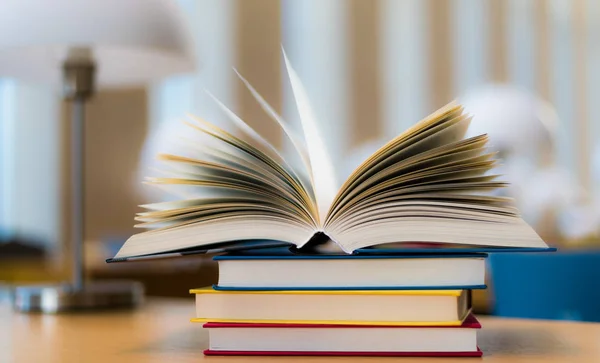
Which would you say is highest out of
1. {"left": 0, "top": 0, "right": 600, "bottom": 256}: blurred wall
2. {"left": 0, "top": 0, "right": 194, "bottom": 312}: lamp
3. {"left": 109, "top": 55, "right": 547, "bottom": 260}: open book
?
{"left": 0, "top": 0, "right": 600, "bottom": 256}: blurred wall

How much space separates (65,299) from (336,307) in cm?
74

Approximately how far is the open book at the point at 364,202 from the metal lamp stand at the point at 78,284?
616mm

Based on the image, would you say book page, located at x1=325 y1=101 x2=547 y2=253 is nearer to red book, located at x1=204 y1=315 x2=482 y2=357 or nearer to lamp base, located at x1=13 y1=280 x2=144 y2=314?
red book, located at x1=204 y1=315 x2=482 y2=357

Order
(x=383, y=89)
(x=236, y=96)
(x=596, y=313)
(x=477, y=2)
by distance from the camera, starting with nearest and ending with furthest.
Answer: (x=596, y=313), (x=236, y=96), (x=383, y=89), (x=477, y=2)

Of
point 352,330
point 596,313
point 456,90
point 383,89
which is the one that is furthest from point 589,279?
point 456,90

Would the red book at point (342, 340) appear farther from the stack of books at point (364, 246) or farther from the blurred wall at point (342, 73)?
the blurred wall at point (342, 73)

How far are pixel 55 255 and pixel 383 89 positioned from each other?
4.07 m

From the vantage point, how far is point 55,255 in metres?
6.21

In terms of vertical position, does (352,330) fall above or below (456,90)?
below

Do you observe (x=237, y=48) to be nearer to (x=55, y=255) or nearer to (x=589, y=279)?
(x=55, y=255)

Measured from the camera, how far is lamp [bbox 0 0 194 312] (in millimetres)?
1313

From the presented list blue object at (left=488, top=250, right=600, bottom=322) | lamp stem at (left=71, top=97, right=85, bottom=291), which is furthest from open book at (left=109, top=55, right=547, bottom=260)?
blue object at (left=488, top=250, right=600, bottom=322)

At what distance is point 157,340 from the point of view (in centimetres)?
93

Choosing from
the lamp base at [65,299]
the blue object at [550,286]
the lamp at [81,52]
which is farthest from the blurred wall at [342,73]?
the lamp base at [65,299]
